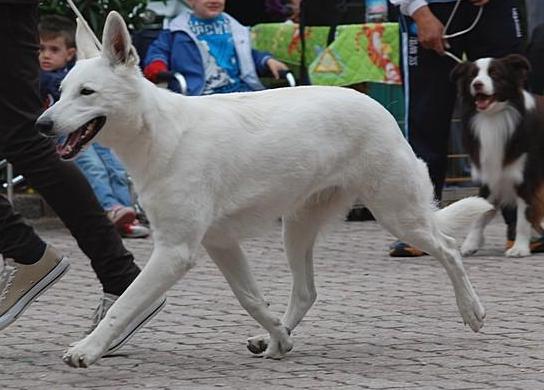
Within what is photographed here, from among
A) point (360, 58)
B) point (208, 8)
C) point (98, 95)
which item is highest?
point (98, 95)

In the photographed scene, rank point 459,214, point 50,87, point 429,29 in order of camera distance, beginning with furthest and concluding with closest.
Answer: point 50,87 → point 429,29 → point 459,214

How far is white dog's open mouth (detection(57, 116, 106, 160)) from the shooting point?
4.69m

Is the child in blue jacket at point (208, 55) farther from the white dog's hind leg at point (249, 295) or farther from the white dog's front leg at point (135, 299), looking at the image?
the white dog's front leg at point (135, 299)

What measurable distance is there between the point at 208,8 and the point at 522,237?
314 centimetres

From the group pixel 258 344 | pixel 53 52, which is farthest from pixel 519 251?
pixel 53 52

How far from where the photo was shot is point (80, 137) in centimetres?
470

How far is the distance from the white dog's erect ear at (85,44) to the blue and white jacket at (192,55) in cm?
480

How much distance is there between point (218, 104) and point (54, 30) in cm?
486

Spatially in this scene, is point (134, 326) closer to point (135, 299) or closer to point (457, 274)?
point (135, 299)

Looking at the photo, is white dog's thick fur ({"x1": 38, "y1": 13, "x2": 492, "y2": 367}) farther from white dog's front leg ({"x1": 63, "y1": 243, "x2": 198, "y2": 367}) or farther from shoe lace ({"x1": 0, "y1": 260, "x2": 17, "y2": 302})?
shoe lace ({"x1": 0, "y1": 260, "x2": 17, "y2": 302})

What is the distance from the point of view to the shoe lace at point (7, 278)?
5.33 m

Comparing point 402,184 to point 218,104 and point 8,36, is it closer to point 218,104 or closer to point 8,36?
point 218,104

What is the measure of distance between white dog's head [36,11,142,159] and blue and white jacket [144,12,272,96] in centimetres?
→ 515

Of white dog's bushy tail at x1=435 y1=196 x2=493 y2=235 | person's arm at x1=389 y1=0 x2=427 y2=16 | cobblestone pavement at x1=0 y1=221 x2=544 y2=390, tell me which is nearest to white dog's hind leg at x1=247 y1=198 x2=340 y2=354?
cobblestone pavement at x1=0 y1=221 x2=544 y2=390
